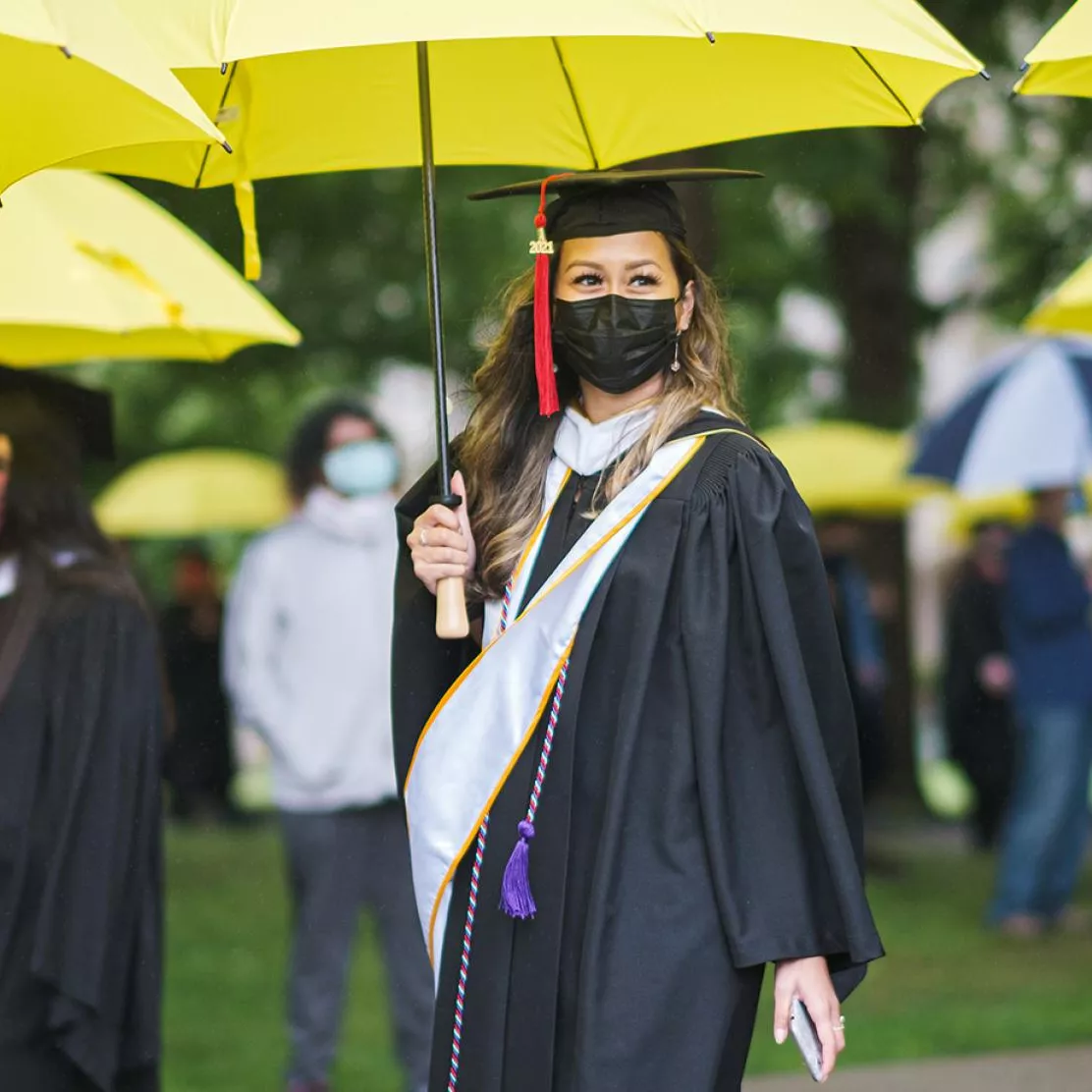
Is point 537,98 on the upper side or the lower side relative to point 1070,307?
upper

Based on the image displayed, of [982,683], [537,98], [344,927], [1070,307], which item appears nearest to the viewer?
[537,98]

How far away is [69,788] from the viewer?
473cm

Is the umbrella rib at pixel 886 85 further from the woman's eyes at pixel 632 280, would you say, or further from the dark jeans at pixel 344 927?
the dark jeans at pixel 344 927

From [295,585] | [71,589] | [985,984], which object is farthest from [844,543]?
[71,589]

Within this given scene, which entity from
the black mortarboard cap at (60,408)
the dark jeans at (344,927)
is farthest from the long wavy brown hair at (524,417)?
the dark jeans at (344,927)

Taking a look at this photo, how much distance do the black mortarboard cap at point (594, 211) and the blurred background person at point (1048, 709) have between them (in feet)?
20.5

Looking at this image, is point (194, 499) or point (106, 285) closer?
point (106, 285)

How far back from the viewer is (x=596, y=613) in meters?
3.61

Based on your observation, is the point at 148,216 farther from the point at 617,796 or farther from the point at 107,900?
the point at 617,796

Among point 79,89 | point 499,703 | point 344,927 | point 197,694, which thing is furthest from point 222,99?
point 197,694

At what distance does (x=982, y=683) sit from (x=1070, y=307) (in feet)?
19.7

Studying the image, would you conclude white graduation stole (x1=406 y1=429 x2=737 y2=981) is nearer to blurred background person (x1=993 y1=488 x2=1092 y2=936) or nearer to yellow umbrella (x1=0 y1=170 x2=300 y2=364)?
yellow umbrella (x1=0 y1=170 x2=300 y2=364)

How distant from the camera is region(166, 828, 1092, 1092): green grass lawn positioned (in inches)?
283

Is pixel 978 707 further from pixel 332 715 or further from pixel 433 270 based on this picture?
pixel 433 270
